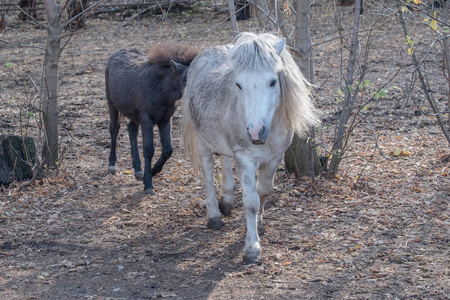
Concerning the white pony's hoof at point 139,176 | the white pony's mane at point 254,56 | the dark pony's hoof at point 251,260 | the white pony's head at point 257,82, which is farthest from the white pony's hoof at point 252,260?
the white pony's hoof at point 139,176

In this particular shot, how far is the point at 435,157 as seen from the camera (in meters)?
6.61

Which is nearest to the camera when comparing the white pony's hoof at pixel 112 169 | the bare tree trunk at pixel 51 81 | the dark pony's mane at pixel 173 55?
the dark pony's mane at pixel 173 55

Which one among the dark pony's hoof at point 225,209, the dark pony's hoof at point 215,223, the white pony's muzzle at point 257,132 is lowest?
the dark pony's hoof at point 215,223

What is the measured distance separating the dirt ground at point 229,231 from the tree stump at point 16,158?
173 mm

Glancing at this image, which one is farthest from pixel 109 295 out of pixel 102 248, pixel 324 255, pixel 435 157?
pixel 435 157

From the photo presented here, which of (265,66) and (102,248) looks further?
(102,248)

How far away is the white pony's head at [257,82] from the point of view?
3639 mm

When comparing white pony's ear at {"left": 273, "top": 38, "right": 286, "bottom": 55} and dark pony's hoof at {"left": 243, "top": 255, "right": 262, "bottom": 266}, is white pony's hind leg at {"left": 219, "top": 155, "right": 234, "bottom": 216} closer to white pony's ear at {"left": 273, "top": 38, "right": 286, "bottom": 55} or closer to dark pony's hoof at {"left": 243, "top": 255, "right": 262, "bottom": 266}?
→ dark pony's hoof at {"left": 243, "top": 255, "right": 262, "bottom": 266}

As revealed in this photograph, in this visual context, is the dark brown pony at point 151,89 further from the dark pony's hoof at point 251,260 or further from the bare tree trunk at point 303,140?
→ the dark pony's hoof at point 251,260

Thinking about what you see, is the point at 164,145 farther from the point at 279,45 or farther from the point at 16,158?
the point at 279,45

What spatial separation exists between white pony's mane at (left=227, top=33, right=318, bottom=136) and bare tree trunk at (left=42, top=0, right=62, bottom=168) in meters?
2.86

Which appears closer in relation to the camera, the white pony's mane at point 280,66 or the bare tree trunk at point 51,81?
the white pony's mane at point 280,66

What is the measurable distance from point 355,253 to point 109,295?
199 centimetres

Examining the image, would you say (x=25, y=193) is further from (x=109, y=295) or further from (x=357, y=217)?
(x=357, y=217)
